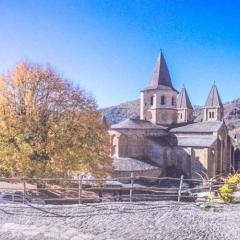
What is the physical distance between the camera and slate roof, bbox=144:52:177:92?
53053 millimetres

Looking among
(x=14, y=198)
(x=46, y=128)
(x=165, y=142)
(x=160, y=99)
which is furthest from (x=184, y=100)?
(x=14, y=198)

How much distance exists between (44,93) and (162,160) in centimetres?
2738

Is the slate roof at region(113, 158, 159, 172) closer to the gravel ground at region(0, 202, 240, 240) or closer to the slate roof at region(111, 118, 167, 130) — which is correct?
the slate roof at region(111, 118, 167, 130)

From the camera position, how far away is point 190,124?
5044 centimetres

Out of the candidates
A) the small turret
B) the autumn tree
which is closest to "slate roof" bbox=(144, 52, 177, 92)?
the small turret

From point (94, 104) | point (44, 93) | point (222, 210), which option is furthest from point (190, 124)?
point (222, 210)

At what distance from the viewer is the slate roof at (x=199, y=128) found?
1865 inches

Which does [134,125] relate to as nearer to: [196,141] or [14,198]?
[196,141]

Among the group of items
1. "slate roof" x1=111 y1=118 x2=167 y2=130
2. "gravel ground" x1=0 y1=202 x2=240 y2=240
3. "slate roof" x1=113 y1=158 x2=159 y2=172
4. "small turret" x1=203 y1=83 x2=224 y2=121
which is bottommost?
"gravel ground" x1=0 y1=202 x2=240 y2=240

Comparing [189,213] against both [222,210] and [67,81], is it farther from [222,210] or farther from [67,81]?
[67,81]

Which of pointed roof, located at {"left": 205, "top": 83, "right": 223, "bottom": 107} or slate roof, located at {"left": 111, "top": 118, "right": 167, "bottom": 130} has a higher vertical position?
pointed roof, located at {"left": 205, "top": 83, "right": 223, "bottom": 107}

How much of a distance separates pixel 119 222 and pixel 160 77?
4239 centimetres

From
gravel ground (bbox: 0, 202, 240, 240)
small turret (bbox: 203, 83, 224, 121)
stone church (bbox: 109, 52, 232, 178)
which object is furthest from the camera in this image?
small turret (bbox: 203, 83, 224, 121)

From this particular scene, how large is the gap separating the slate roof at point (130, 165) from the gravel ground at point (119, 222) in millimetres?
26079
